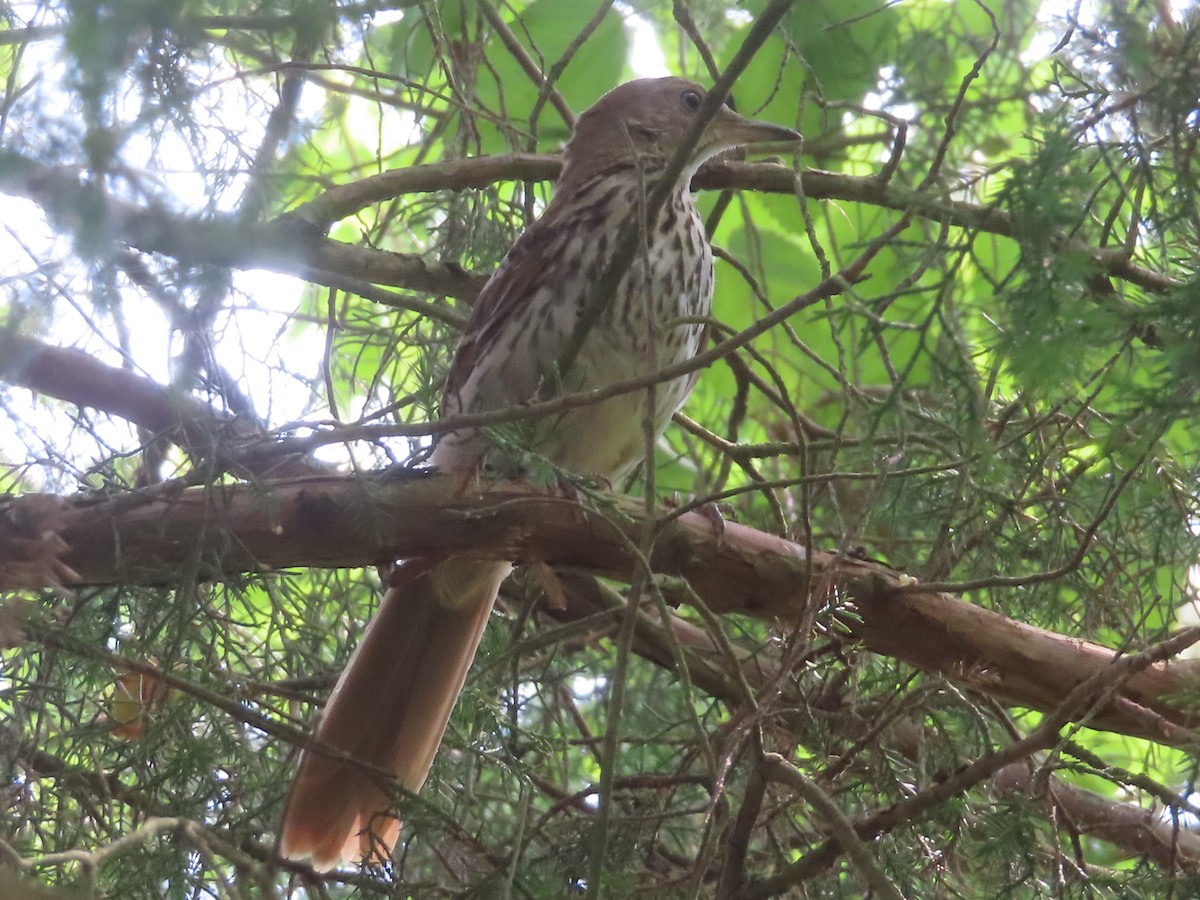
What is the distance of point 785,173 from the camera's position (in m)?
2.64

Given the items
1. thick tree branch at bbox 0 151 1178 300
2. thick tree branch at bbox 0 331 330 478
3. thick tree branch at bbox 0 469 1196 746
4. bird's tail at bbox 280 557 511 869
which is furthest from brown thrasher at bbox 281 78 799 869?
thick tree branch at bbox 0 331 330 478

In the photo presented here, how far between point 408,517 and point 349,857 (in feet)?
2.44

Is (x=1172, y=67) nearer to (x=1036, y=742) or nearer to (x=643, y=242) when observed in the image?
(x=643, y=242)

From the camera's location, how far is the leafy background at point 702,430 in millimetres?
1397

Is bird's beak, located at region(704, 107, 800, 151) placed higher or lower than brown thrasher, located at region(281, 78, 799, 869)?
higher

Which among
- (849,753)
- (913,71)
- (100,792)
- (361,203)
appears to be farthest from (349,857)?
(913,71)

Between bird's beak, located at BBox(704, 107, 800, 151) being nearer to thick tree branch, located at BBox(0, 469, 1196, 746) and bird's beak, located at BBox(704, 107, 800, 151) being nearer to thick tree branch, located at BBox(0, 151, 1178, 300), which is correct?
thick tree branch, located at BBox(0, 151, 1178, 300)

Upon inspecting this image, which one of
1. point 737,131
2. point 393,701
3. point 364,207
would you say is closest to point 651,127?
point 737,131

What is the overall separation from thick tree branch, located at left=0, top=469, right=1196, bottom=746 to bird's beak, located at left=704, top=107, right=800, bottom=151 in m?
→ 1.02

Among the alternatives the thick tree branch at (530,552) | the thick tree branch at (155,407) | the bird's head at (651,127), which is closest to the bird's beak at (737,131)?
the bird's head at (651,127)

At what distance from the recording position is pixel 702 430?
9.05ft

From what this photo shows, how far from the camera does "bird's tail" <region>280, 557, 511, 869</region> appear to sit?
2.39 meters

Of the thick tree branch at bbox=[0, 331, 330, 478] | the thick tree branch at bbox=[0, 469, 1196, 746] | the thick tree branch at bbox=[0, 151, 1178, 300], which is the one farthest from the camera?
the thick tree branch at bbox=[0, 469, 1196, 746]

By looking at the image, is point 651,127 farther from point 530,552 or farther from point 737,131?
point 530,552
